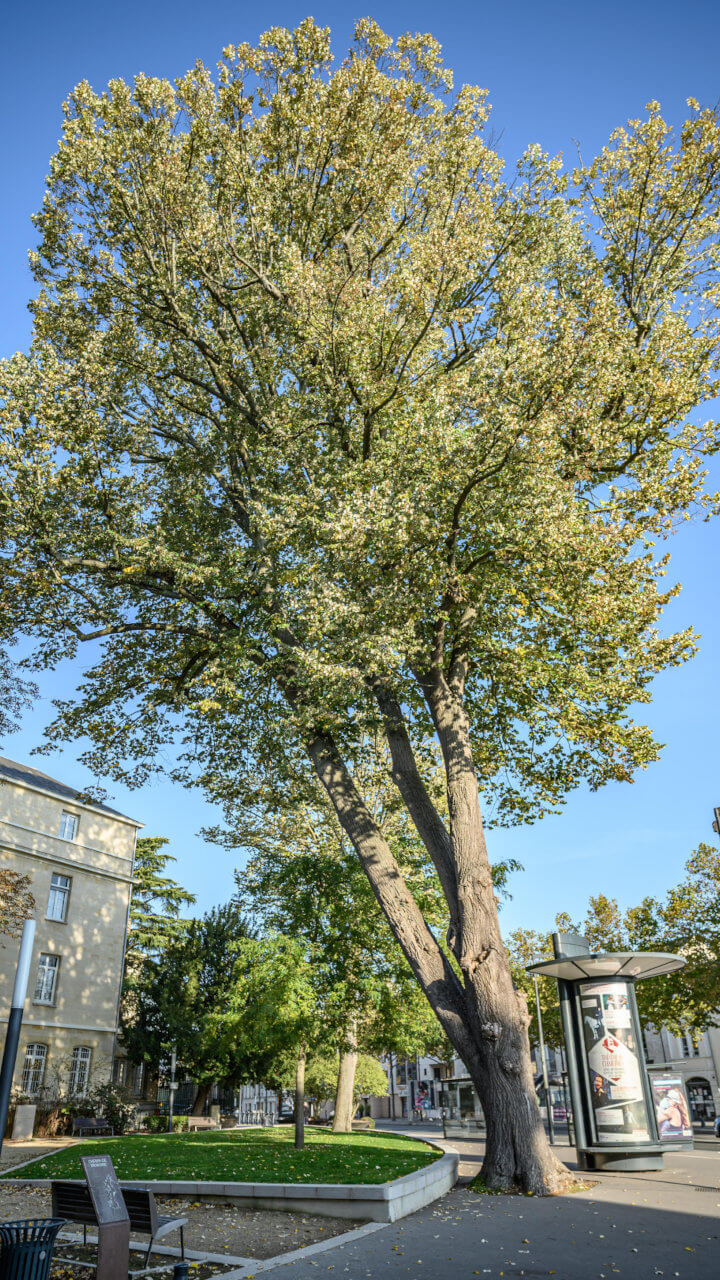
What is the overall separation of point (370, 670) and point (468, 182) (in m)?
9.43

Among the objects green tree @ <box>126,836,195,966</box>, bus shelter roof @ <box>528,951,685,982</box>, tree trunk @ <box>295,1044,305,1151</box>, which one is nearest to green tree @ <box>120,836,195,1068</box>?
green tree @ <box>126,836,195,966</box>

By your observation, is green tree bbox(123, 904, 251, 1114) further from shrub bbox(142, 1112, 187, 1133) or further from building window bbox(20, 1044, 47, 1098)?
building window bbox(20, 1044, 47, 1098)

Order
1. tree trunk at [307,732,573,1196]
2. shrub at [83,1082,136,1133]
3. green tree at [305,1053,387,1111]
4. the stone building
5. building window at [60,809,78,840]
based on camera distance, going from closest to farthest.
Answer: tree trunk at [307,732,573,1196] < shrub at [83,1082,136,1133] < the stone building < building window at [60,809,78,840] < green tree at [305,1053,387,1111]

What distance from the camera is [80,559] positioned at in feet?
47.2

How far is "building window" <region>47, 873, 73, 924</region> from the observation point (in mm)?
35344

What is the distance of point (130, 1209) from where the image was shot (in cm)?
713

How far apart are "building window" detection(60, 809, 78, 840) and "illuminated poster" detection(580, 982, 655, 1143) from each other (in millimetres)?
27689

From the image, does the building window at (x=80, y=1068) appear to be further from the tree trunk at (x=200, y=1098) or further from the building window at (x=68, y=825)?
the tree trunk at (x=200, y=1098)

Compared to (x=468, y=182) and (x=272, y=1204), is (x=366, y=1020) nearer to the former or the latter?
(x=272, y=1204)

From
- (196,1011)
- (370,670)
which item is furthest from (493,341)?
(196,1011)

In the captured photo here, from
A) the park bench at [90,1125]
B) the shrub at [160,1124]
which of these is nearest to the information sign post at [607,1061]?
the park bench at [90,1125]

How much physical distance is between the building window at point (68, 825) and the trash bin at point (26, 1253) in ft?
108

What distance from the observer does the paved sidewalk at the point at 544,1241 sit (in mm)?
6953

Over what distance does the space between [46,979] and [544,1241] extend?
31136 mm
